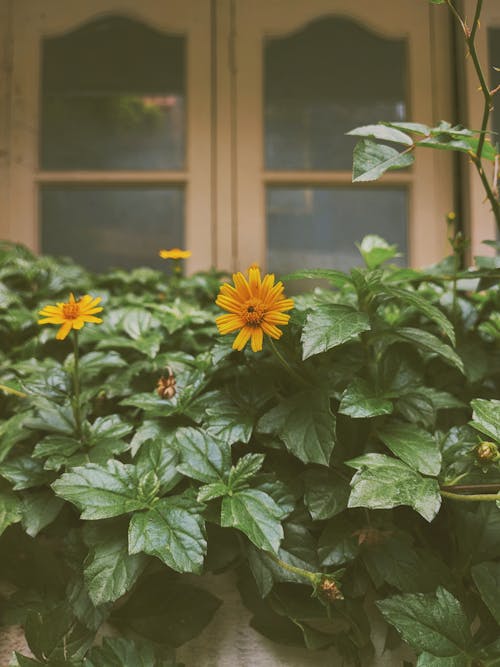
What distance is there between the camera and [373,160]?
2.30 feet

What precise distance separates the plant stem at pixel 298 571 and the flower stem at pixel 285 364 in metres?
0.22

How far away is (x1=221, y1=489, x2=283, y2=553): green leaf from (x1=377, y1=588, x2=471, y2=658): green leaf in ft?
0.46

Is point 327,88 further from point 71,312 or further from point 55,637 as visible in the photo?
point 55,637

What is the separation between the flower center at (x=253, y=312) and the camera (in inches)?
25.5

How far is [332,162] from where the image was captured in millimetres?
1823

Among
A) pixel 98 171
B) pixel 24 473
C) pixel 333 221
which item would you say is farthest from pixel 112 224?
pixel 24 473

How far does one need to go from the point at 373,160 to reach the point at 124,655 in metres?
0.68

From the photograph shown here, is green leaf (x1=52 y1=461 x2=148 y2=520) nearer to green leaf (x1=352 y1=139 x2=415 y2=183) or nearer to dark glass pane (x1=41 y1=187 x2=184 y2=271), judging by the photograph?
green leaf (x1=352 y1=139 x2=415 y2=183)

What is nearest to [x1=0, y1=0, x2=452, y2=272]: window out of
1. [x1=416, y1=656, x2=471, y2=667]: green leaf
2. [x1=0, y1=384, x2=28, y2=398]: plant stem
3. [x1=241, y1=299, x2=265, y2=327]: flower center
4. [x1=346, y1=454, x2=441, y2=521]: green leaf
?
[x1=0, y1=384, x2=28, y2=398]: plant stem

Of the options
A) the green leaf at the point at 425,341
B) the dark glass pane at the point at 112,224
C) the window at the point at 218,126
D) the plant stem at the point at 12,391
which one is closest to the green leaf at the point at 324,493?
the green leaf at the point at 425,341

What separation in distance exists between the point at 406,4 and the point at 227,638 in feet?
6.45

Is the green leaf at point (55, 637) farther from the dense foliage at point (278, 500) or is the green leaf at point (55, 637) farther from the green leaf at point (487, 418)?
the green leaf at point (487, 418)

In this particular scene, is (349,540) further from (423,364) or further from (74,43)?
(74,43)

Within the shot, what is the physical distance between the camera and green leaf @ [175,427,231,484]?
66 cm
